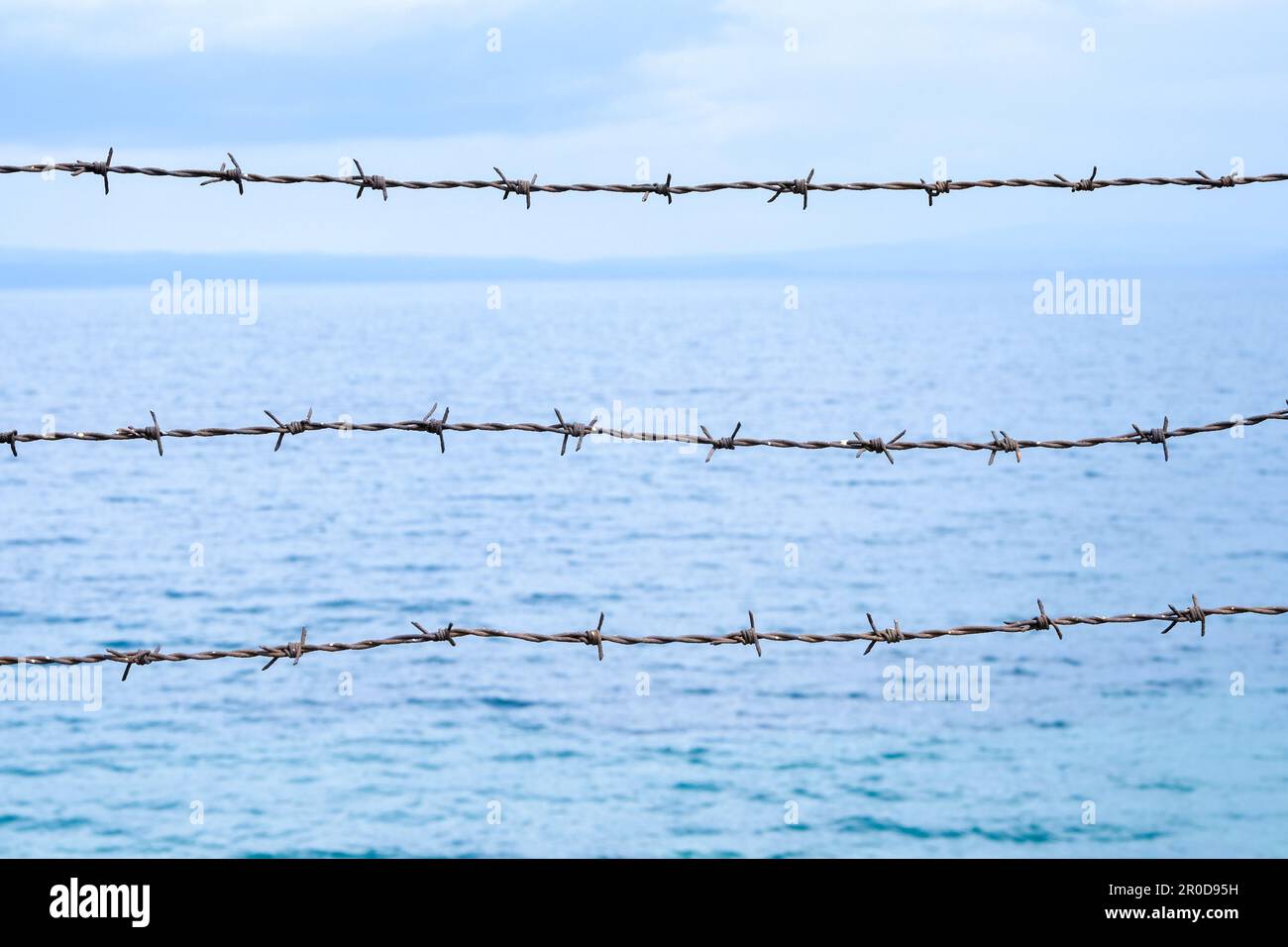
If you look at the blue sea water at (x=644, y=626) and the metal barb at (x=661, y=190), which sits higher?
the metal barb at (x=661, y=190)

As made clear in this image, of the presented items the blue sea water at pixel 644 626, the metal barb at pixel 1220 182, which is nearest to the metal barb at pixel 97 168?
the metal barb at pixel 1220 182

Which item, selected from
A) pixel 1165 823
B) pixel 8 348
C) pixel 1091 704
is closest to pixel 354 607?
pixel 1091 704

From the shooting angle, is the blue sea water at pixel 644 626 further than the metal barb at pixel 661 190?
Yes

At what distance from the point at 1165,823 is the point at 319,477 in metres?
48.9

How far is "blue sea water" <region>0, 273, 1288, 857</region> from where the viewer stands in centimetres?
1625

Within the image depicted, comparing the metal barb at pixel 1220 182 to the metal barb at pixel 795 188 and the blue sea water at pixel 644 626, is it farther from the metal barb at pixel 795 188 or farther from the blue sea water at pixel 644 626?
the blue sea water at pixel 644 626

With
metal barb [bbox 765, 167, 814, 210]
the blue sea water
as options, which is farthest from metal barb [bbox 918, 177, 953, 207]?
the blue sea water

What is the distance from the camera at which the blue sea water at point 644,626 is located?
53.3ft

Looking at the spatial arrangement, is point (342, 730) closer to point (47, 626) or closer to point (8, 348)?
point (47, 626)

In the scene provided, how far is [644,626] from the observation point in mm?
27703

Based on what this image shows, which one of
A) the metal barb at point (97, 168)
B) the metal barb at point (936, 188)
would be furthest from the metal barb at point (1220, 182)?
the metal barb at point (97, 168)

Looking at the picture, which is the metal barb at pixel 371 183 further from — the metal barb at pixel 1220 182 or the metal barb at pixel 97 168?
the metal barb at pixel 1220 182

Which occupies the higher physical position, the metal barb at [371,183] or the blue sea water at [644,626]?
the metal barb at [371,183]

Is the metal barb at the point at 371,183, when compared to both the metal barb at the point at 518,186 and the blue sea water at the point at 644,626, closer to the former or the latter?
the metal barb at the point at 518,186
